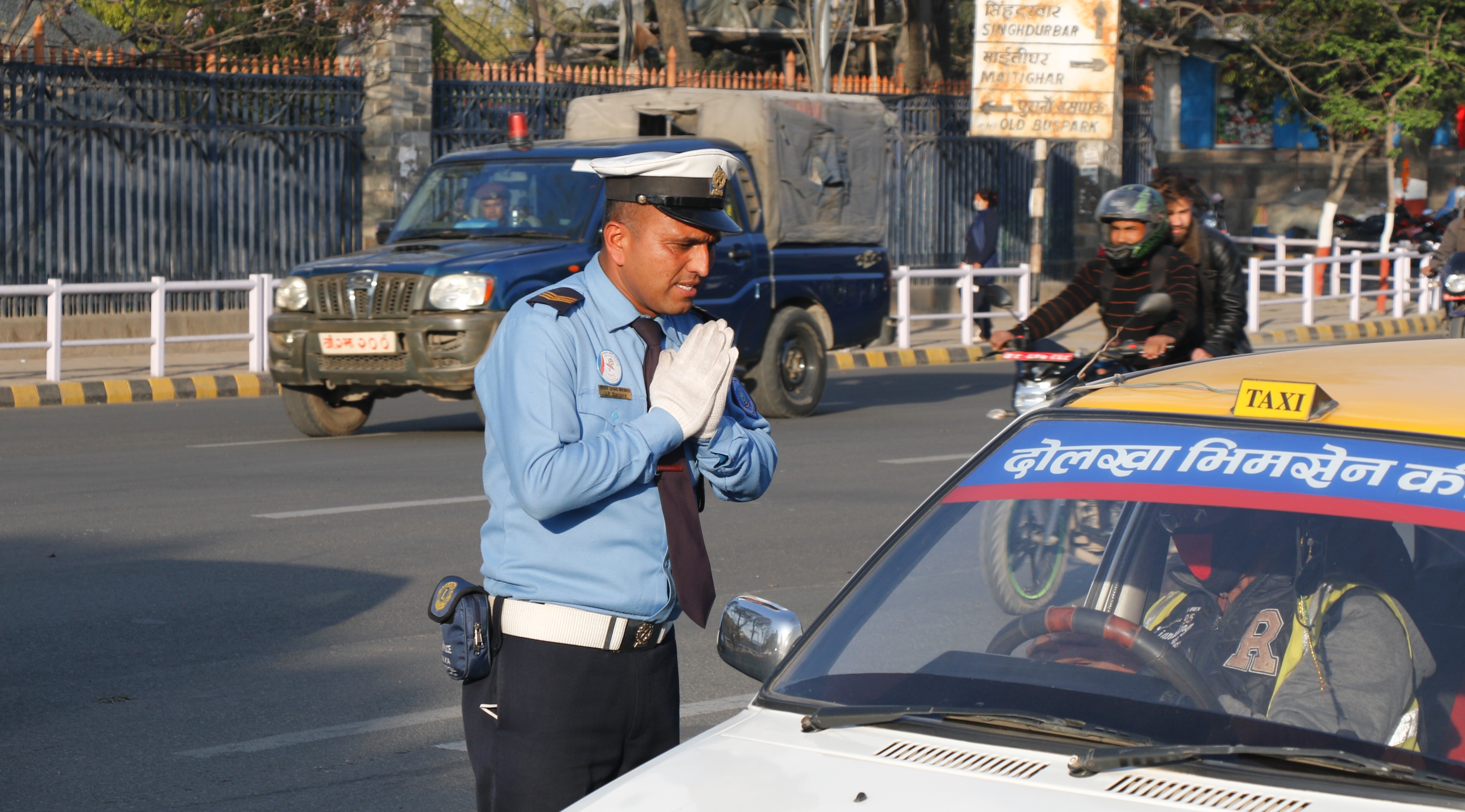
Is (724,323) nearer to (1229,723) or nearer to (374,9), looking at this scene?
(1229,723)

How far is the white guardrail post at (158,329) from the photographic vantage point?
16.0 meters

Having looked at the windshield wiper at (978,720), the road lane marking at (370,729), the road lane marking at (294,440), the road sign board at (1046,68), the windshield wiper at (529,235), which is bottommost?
the road lane marking at (370,729)

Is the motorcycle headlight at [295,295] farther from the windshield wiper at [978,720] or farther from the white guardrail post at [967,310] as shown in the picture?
the white guardrail post at [967,310]

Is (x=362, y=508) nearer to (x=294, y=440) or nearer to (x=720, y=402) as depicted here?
(x=294, y=440)

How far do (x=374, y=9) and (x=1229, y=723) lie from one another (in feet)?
60.2

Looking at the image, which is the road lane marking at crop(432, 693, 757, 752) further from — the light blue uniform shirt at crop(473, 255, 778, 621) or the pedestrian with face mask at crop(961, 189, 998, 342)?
the pedestrian with face mask at crop(961, 189, 998, 342)

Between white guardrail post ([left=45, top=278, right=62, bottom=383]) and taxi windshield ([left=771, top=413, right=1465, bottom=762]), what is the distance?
13.5m

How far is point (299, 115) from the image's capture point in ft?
66.7

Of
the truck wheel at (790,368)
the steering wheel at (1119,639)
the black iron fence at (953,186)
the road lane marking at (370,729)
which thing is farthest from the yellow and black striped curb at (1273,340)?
the steering wheel at (1119,639)

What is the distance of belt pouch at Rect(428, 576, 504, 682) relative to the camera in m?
3.10

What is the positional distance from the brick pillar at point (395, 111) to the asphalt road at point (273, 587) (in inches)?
292

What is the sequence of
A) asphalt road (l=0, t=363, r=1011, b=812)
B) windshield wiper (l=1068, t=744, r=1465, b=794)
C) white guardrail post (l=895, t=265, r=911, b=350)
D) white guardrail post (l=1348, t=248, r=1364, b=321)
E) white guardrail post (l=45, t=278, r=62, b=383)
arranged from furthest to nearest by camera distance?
white guardrail post (l=1348, t=248, r=1364, b=321)
white guardrail post (l=895, t=265, r=911, b=350)
white guardrail post (l=45, t=278, r=62, b=383)
asphalt road (l=0, t=363, r=1011, b=812)
windshield wiper (l=1068, t=744, r=1465, b=794)

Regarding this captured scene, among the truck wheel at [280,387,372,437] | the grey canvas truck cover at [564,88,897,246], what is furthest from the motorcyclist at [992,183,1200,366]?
the grey canvas truck cover at [564,88,897,246]

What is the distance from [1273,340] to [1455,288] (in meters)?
8.96
